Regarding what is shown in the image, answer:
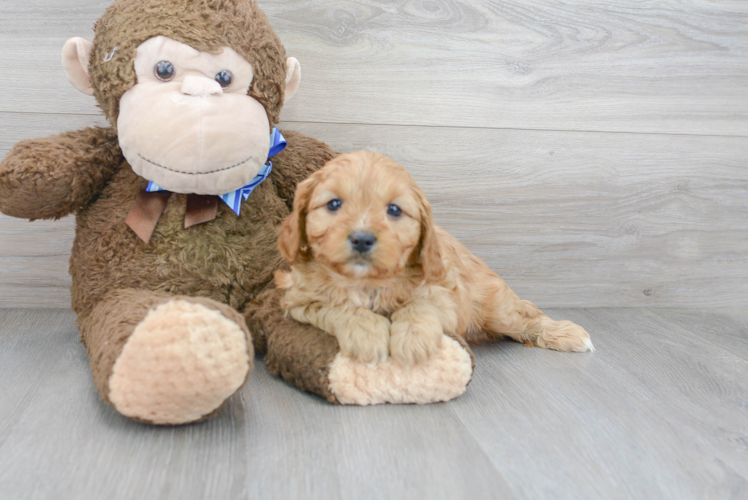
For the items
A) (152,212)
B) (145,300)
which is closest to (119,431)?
(145,300)

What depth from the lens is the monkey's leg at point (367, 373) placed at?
140 centimetres

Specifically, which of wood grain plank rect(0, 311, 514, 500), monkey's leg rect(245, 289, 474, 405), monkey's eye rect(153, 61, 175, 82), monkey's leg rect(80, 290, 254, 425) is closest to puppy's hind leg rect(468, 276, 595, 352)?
monkey's leg rect(245, 289, 474, 405)

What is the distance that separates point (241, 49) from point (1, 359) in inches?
42.8

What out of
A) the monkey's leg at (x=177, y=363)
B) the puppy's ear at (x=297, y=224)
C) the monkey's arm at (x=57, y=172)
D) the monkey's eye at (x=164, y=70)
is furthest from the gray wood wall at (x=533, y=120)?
the monkey's leg at (x=177, y=363)

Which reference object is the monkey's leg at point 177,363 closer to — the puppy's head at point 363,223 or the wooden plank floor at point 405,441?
the wooden plank floor at point 405,441

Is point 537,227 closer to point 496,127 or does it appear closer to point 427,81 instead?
point 496,127

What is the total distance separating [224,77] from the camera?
5.11ft

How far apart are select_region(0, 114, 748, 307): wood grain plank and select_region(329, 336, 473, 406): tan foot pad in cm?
93

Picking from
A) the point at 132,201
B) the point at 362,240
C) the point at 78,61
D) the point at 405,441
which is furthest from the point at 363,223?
the point at 78,61

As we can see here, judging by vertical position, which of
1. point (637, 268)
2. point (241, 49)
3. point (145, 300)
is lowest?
point (637, 268)

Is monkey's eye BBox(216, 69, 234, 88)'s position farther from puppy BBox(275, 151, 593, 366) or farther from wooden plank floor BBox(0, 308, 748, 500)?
wooden plank floor BBox(0, 308, 748, 500)

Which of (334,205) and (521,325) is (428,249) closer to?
(334,205)

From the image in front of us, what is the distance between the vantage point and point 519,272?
2.38m

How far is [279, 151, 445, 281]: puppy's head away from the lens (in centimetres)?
132
